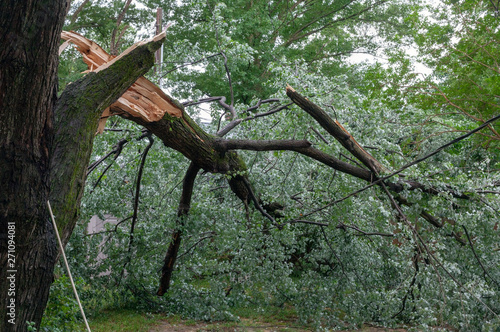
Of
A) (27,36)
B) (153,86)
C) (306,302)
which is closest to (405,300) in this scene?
(306,302)

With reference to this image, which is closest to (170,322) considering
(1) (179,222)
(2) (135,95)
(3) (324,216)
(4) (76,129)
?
(1) (179,222)

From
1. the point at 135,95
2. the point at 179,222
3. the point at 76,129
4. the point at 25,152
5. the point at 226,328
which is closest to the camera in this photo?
the point at 25,152

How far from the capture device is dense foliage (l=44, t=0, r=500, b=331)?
4.28 meters

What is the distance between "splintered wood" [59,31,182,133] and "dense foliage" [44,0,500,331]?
0.68 metres

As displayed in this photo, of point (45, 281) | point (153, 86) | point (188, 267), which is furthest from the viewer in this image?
point (188, 267)

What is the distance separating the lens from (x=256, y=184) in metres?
5.55

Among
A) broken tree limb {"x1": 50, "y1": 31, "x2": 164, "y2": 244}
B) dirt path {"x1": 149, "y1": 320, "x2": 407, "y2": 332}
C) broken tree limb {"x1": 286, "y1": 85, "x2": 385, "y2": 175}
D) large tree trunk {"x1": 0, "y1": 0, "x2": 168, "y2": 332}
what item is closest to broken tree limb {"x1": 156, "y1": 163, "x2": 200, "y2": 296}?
dirt path {"x1": 149, "y1": 320, "x2": 407, "y2": 332}

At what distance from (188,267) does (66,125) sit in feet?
11.4

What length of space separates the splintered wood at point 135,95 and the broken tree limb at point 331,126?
1202 mm

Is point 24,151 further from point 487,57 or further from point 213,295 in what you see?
point 487,57

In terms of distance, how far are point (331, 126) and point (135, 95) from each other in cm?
189

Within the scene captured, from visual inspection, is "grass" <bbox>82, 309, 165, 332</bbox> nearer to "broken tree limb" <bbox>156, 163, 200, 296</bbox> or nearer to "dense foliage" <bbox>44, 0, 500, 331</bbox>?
"dense foliage" <bbox>44, 0, 500, 331</bbox>

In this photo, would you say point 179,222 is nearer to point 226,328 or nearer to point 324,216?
point 226,328

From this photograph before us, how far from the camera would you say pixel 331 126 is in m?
4.15
